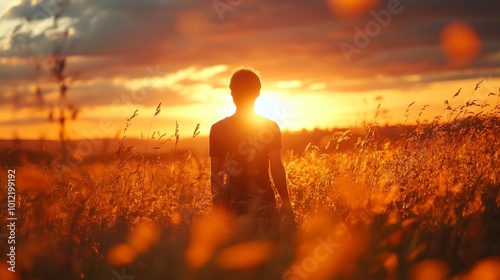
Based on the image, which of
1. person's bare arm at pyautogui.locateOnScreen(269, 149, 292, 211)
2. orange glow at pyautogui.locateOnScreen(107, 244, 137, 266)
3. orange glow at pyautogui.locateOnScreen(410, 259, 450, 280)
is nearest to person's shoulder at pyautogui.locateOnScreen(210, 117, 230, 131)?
person's bare arm at pyautogui.locateOnScreen(269, 149, 292, 211)

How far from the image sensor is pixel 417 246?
420cm

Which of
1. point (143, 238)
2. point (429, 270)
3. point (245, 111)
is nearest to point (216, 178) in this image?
point (245, 111)

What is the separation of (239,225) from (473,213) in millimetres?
1941

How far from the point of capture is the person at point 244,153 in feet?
19.8

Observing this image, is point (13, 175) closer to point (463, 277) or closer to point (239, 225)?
point (239, 225)

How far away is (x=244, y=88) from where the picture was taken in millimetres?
6125

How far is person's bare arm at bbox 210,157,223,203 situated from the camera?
20.0ft

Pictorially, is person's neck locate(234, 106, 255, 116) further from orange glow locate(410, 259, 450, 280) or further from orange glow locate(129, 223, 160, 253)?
orange glow locate(410, 259, 450, 280)

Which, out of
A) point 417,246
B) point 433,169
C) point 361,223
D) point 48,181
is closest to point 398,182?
point 433,169

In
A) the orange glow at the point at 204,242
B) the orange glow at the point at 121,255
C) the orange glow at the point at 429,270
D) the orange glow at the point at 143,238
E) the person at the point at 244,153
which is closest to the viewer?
the orange glow at the point at 429,270

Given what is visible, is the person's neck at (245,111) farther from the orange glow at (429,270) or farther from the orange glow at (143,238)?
the orange glow at (429,270)

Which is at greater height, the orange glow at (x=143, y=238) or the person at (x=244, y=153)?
the person at (x=244, y=153)

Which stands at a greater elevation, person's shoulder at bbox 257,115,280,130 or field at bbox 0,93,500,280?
person's shoulder at bbox 257,115,280,130

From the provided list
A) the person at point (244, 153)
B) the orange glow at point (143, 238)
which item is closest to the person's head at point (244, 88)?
the person at point (244, 153)
